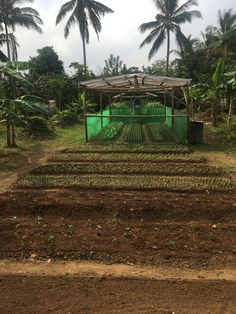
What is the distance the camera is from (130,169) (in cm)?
991

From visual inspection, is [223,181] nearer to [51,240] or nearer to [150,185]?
[150,185]

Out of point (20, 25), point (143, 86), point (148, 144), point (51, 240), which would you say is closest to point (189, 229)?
point (51, 240)

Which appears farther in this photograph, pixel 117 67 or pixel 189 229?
pixel 117 67

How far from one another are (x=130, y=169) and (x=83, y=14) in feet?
90.4

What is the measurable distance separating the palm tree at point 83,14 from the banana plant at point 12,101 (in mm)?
19817

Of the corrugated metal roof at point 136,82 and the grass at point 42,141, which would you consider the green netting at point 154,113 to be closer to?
the corrugated metal roof at point 136,82

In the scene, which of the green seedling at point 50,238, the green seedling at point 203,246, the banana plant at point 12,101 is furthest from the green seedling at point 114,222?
the banana plant at point 12,101

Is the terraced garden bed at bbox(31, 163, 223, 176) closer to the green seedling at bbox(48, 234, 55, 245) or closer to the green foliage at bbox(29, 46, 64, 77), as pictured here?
the green seedling at bbox(48, 234, 55, 245)

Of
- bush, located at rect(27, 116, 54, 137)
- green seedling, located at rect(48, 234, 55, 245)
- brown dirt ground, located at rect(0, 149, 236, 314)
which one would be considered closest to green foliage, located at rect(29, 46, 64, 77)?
bush, located at rect(27, 116, 54, 137)

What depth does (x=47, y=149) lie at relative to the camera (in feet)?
45.2

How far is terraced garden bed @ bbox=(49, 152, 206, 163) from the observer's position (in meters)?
11.1

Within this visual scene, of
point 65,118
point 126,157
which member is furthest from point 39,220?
point 65,118

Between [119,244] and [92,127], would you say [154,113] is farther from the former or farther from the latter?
[119,244]

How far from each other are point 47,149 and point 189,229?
27.9 ft
